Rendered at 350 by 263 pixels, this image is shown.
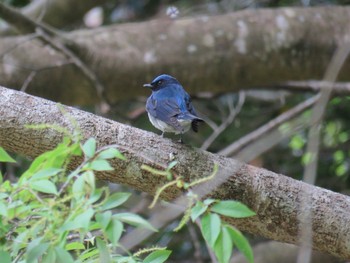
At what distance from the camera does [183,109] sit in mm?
3242

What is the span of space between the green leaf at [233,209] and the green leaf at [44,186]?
1.24 feet

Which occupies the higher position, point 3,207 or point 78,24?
point 78,24

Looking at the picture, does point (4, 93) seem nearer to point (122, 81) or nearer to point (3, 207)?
point (3, 207)

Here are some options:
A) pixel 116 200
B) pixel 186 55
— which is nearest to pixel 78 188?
pixel 116 200

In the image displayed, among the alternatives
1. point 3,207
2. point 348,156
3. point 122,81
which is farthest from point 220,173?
point 348,156

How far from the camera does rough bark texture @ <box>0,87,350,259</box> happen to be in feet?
9.03

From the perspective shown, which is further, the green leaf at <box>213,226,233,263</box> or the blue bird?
the blue bird

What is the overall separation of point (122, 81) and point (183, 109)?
1.75 meters

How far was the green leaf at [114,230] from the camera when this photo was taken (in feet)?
5.66

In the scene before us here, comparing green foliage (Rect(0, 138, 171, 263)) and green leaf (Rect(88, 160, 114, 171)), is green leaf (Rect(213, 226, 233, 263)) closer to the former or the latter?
green foliage (Rect(0, 138, 171, 263))

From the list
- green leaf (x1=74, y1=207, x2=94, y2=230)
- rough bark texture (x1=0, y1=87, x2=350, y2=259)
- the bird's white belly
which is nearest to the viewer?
green leaf (x1=74, y1=207, x2=94, y2=230)

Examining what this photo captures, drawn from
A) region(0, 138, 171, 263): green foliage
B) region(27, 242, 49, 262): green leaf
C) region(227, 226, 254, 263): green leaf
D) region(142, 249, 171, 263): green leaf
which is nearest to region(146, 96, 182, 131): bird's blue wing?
region(142, 249, 171, 263): green leaf

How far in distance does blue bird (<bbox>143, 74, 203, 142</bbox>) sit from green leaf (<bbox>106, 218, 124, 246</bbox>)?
128cm

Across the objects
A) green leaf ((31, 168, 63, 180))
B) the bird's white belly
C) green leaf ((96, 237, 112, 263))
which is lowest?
green leaf ((96, 237, 112, 263))
